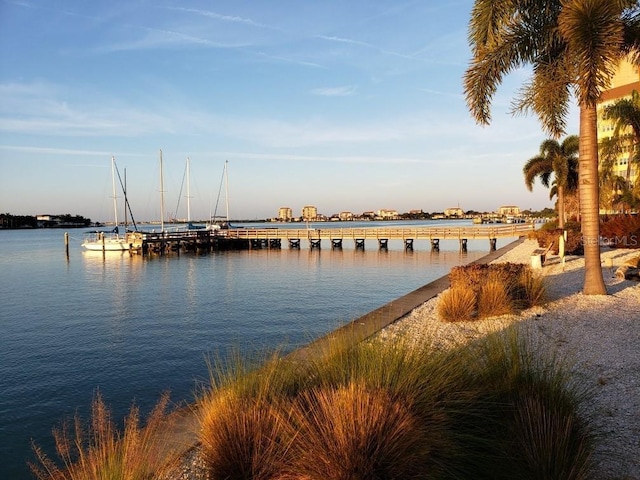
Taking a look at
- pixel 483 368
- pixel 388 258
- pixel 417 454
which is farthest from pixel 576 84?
pixel 388 258

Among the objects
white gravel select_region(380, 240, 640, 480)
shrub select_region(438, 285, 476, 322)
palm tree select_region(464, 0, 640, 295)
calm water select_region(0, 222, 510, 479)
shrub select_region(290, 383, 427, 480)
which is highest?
palm tree select_region(464, 0, 640, 295)

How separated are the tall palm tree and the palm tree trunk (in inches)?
1132

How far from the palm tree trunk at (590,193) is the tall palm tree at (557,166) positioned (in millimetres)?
28761

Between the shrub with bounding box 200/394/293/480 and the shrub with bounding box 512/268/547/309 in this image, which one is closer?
the shrub with bounding box 200/394/293/480

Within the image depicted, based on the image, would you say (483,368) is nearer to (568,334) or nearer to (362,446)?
(362,446)

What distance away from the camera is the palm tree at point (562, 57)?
11.1m

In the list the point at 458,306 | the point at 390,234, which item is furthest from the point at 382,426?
the point at 390,234

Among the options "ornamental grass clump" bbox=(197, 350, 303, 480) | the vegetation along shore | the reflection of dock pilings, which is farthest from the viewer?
the reflection of dock pilings

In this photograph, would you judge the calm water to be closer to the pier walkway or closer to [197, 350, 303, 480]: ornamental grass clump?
[197, 350, 303, 480]: ornamental grass clump

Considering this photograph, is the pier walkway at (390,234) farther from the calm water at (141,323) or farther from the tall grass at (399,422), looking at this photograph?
the tall grass at (399,422)

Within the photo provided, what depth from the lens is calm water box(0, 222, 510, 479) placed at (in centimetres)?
990

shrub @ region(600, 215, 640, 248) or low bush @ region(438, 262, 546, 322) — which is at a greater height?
shrub @ region(600, 215, 640, 248)

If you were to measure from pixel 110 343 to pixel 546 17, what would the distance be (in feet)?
50.6

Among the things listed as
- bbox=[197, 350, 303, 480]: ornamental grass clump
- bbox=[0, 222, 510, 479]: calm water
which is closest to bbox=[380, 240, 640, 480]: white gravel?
bbox=[197, 350, 303, 480]: ornamental grass clump
